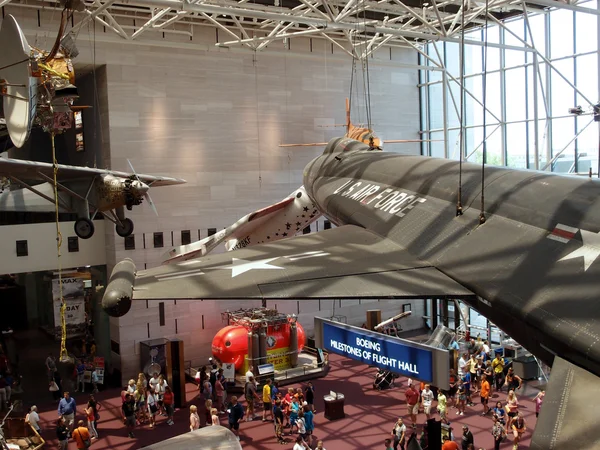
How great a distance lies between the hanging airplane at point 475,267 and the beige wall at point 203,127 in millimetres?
15309

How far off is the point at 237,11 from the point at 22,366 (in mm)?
15803

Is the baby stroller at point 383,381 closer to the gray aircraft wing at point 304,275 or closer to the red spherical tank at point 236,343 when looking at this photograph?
the red spherical tank at point 236,343

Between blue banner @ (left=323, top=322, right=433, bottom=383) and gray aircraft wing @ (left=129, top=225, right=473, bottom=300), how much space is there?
0.58 meters

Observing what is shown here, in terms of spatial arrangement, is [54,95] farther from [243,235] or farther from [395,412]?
[395,412]

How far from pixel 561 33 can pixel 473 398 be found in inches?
547

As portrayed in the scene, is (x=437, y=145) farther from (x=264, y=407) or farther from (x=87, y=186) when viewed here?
(x=87, y=186)

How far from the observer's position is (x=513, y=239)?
639 cm

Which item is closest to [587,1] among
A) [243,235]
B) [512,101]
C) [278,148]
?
[512,101]

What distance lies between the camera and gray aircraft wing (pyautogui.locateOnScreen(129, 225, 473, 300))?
6.14 m

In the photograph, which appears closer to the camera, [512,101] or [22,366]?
[22,366]

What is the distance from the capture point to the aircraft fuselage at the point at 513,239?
525 centimetres

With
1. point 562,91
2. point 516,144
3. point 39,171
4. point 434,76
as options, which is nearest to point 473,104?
point 434,76

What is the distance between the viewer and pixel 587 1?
21.5m

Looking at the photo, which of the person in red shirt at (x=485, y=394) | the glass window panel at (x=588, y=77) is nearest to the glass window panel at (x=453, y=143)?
the glass window panel at (x=588, y=77)
